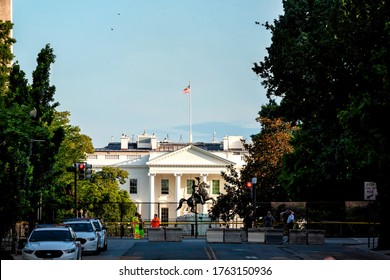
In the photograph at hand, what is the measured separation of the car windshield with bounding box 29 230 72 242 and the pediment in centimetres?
11909

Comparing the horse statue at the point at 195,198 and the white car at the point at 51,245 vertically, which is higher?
the horse statue at the point at 195,198

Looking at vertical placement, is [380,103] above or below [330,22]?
below

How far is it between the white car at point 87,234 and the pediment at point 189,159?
108347mm

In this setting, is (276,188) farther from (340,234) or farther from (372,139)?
(372,139)

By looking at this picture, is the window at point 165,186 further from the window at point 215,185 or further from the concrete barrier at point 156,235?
the concrete barrier at point 156,235

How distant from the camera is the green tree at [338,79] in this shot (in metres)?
34.8

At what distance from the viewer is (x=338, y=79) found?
40375mm

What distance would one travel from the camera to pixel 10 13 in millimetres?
77500

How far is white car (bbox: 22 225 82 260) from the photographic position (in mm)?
29250

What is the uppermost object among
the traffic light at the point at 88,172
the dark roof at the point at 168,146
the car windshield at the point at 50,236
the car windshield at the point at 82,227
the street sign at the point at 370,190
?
the dark roof at the point at 168,146

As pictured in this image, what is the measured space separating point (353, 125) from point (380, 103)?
3.09 meters

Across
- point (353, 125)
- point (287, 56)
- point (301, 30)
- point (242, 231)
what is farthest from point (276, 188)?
point (353, 125)

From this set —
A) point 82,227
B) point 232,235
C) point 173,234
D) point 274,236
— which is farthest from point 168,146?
point 82,227

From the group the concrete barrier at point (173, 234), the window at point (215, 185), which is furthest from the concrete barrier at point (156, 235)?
the window at point (215, 185)
